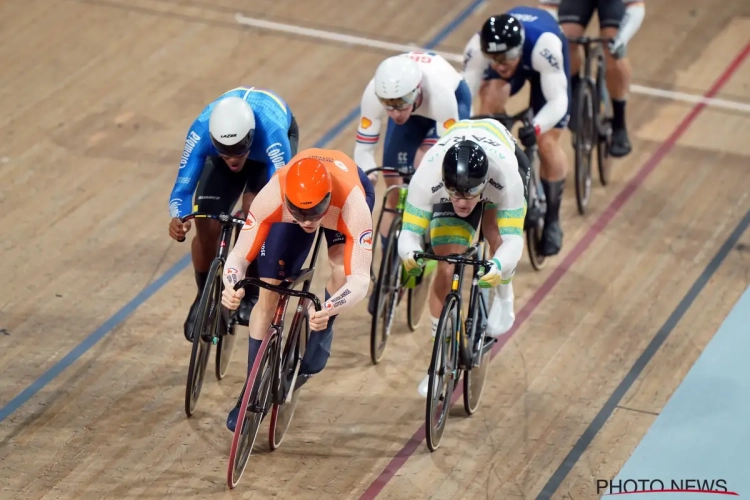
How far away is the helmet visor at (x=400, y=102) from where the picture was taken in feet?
17.3

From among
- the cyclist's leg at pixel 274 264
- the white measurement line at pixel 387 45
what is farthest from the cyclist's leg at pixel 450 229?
the white measurement line at pixel 387 45

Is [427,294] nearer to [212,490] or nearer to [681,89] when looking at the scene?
[212,490]

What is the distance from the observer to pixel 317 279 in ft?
21.1

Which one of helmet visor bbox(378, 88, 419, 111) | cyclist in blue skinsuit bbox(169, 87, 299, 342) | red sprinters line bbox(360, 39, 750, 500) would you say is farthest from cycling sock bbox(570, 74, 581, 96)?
cyclist in blue skinsuit bbox(169, 87, 299, 342)

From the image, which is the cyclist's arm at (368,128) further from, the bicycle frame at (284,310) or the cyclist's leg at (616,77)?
the cyclist's leg at (616,77)

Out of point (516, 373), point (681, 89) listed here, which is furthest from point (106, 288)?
point (681, 89)

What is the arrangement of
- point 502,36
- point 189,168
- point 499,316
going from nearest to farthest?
point 189,168
point 499,316
point 502,36

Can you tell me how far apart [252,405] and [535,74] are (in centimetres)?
258

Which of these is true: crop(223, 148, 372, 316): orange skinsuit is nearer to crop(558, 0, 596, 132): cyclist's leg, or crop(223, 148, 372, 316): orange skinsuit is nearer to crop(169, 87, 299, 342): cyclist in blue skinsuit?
crop(169, 87, 299, 342): cyclist in blue skinsuit

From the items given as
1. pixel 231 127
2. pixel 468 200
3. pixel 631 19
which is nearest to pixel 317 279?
pixel 231 127

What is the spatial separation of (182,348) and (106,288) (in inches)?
26.6

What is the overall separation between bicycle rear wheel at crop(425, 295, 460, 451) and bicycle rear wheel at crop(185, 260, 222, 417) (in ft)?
3.13

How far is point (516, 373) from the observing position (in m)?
5.72

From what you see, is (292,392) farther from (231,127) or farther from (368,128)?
(368,128)
